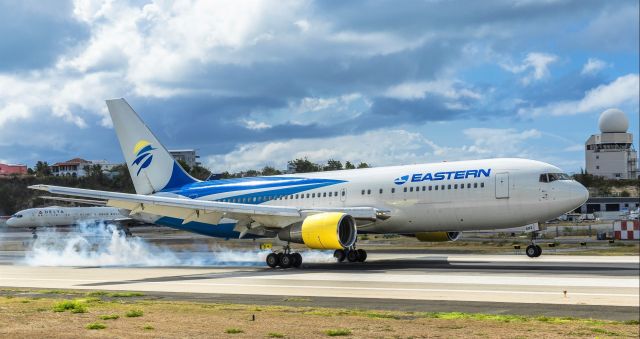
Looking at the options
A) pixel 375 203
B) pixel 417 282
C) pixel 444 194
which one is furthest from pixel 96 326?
pixel 375 203

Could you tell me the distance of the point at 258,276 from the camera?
97.7 ft

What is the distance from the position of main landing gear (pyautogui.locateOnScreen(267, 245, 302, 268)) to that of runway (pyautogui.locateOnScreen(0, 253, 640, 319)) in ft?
2.11

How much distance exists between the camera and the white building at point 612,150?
543ft

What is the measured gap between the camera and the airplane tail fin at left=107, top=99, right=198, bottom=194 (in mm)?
44344

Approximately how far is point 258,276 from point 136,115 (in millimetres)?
18545

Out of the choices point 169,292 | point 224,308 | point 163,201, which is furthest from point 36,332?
point 163,201

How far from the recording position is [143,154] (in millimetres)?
44375

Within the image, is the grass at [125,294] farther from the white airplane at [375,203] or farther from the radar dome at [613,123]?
the radar dome at [613,123]

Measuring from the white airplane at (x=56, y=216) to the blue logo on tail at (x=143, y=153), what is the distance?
5555 cm

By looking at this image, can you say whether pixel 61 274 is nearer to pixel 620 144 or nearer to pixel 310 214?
pixel 310 214

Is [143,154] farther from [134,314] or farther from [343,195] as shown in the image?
[134,314]

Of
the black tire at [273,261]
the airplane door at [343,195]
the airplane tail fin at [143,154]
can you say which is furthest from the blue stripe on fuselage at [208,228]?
the airplane door at [343,195]

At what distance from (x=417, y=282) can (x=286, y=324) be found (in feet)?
33.6

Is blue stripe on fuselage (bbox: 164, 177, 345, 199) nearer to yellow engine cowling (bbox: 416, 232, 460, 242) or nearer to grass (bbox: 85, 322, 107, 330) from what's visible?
yellow engine cowling (bbox: 416, 232, 460, 242)
